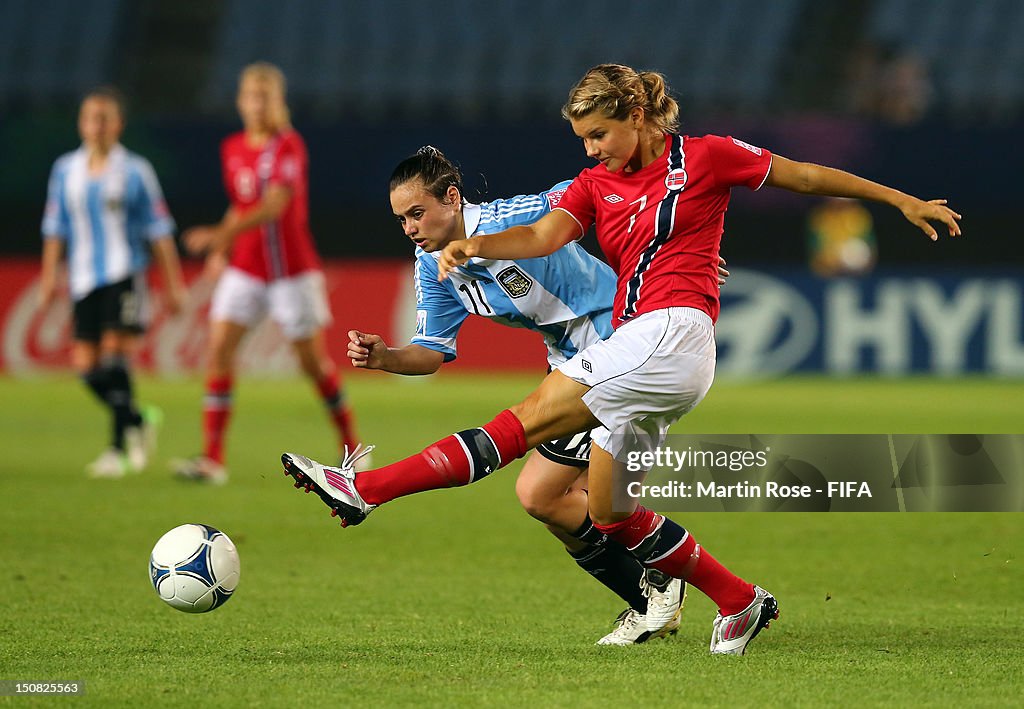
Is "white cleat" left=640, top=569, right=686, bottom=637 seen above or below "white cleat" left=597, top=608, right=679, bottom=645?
above

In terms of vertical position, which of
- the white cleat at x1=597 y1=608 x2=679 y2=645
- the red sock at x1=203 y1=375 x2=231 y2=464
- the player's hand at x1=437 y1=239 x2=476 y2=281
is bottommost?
the red sock at x1=203 y1=375 x2=231 y2=464

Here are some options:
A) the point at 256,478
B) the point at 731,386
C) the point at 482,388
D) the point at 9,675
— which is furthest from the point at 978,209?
the point at 9,675

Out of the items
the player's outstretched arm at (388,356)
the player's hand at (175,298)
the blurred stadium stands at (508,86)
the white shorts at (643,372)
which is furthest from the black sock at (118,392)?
the blurred stadium stands at (508,86)

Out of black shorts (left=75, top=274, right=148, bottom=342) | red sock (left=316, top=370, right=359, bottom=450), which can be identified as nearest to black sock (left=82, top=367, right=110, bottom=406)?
black shorts (left=75, top=274, right=148, bottom=342)

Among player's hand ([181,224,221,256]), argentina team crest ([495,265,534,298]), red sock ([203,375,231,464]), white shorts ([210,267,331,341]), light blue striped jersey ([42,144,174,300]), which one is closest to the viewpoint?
argentina team crest ([495,265,534,298])

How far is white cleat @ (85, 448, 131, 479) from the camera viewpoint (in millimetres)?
8914

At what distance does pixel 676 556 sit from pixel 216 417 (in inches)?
191

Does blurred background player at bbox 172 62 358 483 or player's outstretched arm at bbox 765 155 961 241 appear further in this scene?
blurred background player at bbox 172 62 358 483

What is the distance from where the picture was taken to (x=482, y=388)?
596 inches

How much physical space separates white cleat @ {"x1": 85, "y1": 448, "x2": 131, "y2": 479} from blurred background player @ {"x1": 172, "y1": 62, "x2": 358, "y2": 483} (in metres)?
0.32

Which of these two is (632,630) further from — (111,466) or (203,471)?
(111,466)

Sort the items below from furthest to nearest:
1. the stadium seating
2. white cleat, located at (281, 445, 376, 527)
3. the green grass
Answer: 1. the stadium seating
2. white cleat, located at (281, 445, 376, 527)
3. the green grass

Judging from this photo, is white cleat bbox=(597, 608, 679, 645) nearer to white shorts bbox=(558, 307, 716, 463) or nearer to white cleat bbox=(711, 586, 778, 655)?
white cleat bbox=(711, 586, 778, 655)

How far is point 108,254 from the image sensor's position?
30.0 feet
